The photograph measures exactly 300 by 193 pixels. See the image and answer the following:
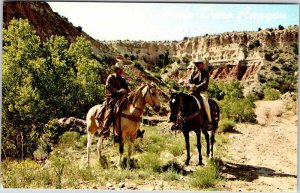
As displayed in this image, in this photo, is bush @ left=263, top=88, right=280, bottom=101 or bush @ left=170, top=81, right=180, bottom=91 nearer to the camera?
bush @ left=170, top=81, right=180, bottom=91

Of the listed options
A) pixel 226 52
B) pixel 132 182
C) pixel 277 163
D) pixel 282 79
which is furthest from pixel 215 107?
pixel 226 52

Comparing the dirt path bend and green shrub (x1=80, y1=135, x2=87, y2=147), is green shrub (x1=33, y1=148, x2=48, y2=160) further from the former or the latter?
the dirt path bend

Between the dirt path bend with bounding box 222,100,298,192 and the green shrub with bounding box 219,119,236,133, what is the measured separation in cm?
27

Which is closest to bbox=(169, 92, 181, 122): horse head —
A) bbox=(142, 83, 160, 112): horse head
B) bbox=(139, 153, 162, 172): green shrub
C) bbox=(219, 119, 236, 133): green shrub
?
bbox=(142, 83, 160, 112): horse head

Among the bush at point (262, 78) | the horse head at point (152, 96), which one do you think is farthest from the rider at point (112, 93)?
the bush at point (262, 78)

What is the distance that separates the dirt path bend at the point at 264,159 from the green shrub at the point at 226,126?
0.27 m

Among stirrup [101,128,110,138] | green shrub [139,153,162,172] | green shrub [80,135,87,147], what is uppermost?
stirrup [101,128,110,138]

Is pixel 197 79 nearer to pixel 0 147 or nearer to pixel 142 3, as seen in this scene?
pixel 142 3

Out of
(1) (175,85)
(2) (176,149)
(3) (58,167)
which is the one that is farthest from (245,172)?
(1) (175,85)

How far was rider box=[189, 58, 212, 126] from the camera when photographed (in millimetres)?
8234

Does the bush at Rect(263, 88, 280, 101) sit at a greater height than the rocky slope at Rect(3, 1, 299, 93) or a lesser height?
lesser

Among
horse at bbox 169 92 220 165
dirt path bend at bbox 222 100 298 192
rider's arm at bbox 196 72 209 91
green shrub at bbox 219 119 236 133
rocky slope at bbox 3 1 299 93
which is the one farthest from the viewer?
rocky slope at bbox 3 1 299 93

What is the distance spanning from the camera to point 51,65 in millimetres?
10531

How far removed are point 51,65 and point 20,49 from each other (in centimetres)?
108
